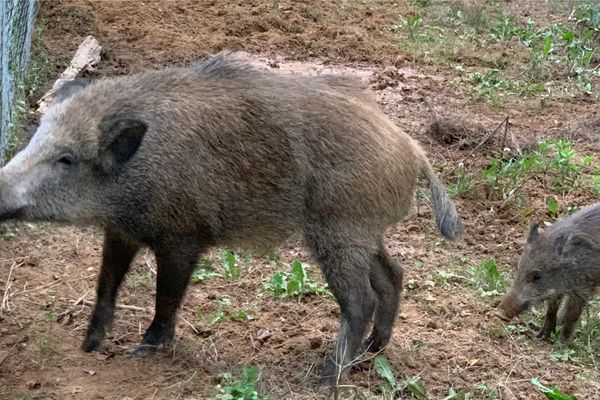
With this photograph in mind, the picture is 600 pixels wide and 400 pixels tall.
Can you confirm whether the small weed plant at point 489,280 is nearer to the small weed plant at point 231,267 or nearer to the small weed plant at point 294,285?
the small weed plant at point 294,285

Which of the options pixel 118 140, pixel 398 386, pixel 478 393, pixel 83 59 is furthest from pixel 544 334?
pixel 83 59

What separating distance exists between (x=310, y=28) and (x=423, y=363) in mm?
6903

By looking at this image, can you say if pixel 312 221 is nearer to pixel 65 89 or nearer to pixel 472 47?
pixel 65 89

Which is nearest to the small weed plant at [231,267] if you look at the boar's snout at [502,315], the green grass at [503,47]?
the boar's snout at [502,315]

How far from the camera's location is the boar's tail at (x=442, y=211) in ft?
17.1

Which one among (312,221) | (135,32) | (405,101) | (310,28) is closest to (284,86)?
(312,221)

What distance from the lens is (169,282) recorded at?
15.9 feet

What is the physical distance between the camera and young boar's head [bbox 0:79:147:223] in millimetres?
4492

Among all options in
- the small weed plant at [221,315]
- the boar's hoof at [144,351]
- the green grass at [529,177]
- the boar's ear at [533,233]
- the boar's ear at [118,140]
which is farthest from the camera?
the green grass at [529,177]

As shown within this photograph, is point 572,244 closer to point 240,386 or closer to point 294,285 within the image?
point 294,285

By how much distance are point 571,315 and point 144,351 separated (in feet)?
8.91

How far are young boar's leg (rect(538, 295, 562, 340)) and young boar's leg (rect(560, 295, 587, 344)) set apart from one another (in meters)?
0.07

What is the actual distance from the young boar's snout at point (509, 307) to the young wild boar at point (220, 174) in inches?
47.3

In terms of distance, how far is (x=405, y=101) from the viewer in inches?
370
